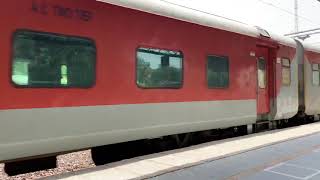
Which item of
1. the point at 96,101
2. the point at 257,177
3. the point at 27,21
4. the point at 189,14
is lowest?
the point at 257,177

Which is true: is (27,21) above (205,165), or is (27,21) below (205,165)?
above

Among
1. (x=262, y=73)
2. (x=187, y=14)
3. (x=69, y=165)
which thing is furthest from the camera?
(x=262, y=73)

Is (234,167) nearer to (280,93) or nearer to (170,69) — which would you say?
(170,69)

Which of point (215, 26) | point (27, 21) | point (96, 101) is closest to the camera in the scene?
point (27, 21)

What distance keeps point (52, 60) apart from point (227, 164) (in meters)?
3.26

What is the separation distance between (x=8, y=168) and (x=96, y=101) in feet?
5.20

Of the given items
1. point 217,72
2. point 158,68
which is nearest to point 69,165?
point 158,68

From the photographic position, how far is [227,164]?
744 cm

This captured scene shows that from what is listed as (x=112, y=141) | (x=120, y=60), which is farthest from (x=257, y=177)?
(x=120, y=60)

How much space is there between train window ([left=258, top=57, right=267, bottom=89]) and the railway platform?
2.57 meters

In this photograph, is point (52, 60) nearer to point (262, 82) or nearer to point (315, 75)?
point (262, 82)

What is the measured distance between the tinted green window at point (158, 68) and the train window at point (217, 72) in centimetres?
111

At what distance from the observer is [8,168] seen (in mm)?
6508

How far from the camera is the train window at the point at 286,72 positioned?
13406 millimetres
